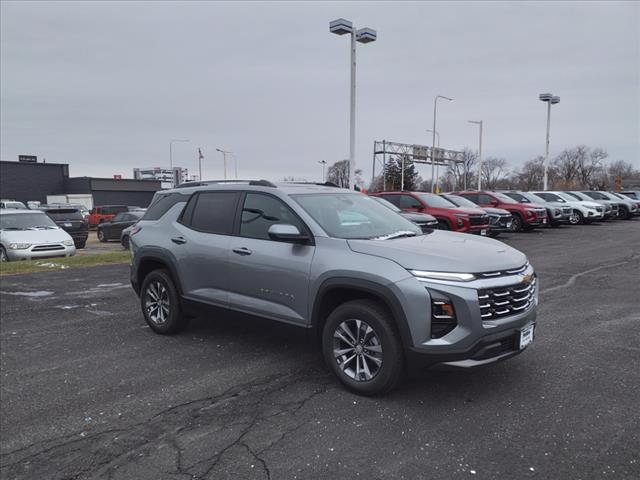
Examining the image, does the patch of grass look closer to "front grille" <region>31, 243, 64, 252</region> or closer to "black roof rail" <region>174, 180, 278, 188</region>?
"front grille" <region>31, 243, 64, 252</region>

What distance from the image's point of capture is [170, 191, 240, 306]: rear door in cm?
512

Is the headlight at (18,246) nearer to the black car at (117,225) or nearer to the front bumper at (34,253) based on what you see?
the front bumper at (34,253)

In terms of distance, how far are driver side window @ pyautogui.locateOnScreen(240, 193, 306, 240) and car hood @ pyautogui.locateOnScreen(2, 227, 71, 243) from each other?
1141 centimetres

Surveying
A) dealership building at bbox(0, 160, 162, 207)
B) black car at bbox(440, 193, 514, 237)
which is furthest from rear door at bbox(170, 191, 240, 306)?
dealership building at bbox(0, 160, 162, 207)

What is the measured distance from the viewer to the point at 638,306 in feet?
22.4

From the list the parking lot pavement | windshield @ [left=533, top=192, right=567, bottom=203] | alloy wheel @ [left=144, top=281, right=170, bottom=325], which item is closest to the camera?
the parking lot pavement

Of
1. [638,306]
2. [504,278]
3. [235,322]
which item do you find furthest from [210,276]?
[638,306]

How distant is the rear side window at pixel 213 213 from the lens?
17.3 feet

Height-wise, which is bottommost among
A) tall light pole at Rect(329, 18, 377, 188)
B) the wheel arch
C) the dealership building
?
the wheel arch

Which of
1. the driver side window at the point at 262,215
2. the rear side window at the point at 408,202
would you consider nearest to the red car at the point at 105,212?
the rear side window at the point at 408,202

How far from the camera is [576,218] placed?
22844 mm

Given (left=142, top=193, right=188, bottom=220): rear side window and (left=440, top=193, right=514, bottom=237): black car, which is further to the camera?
(left=440, top=193, right=514, bottom=237): black car

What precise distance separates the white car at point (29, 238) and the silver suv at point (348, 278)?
9.82 meters

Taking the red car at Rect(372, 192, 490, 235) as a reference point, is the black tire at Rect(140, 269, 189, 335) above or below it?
below
